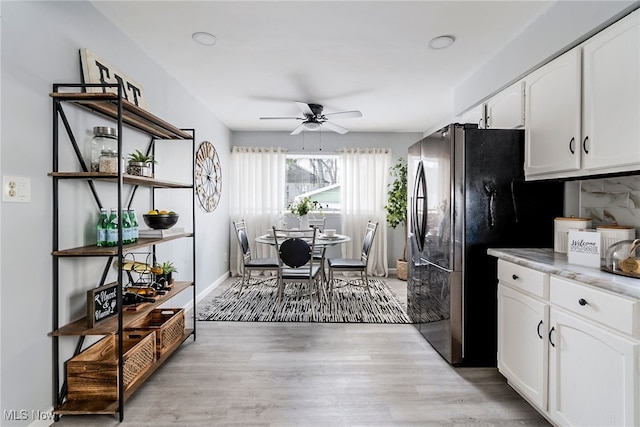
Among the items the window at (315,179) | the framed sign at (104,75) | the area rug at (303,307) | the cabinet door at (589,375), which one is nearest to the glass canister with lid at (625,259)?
the cabinet door at (589,375)

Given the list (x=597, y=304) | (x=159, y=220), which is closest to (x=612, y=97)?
(x=597, y=304)

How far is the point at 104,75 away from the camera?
2.20 meters

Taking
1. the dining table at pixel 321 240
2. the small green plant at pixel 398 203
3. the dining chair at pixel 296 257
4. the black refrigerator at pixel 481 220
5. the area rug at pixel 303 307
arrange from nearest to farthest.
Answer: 1. the black refrigerator at pixel 481 220
2. the area rug at pixel 303 307
3. the dining chair at pixel 296 257
4. the dining table at pixel 321 240
5. the small green plant at pixel 398 203

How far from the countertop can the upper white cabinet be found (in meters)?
0.52

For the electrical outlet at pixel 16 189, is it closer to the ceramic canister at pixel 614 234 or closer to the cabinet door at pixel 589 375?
the cabinet door at pixel 589 375

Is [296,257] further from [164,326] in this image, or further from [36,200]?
[36,200]

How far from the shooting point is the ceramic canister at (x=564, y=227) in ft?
6.80

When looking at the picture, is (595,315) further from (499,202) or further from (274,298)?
(274,298)

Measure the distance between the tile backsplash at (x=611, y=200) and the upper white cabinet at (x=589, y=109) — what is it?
0.34 m

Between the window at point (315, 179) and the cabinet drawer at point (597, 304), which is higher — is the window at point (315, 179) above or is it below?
above

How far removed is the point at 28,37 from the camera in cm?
166

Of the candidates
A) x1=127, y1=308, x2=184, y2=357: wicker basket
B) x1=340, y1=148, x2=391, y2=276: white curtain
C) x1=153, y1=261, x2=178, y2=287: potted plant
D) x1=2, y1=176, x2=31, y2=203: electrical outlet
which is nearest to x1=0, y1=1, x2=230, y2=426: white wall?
x1=2, y1=176, x2=31, y2=203: electrical outlet

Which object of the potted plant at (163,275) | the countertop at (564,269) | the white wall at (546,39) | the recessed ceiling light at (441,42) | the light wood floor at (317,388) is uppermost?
the recessed ceiling light at (441,42)

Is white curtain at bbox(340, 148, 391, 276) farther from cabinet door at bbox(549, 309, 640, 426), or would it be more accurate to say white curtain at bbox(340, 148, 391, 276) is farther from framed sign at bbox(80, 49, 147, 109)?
cabinet door at bbox(549, 309, 640, 426)
